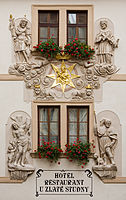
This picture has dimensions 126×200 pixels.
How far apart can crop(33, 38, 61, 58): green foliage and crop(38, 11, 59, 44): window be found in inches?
15.3

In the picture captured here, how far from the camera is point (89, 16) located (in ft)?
43.7

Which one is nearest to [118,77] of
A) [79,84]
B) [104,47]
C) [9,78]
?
[104,47]

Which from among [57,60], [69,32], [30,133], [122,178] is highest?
[69,32]

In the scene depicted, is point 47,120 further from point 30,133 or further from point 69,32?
point 69,32

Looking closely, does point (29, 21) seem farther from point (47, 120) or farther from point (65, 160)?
point (65, 160)

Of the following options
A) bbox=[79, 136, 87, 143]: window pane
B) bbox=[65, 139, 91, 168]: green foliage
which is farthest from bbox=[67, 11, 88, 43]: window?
bbox=[65, 139, 91, 168]: green foliage

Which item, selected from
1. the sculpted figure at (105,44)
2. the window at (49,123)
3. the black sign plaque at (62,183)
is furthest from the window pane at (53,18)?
the black sign plaque at (62,183)

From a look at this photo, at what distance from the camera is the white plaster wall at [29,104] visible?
41.8ft

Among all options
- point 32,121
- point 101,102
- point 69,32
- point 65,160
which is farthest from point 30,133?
point 69,32

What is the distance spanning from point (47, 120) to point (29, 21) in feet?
9.19

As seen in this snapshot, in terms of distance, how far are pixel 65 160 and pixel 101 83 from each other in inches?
91.2

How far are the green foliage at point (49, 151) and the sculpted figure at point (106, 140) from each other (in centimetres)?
110

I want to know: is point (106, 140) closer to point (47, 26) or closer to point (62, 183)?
point (62, 183)

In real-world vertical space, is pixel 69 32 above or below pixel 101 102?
above
